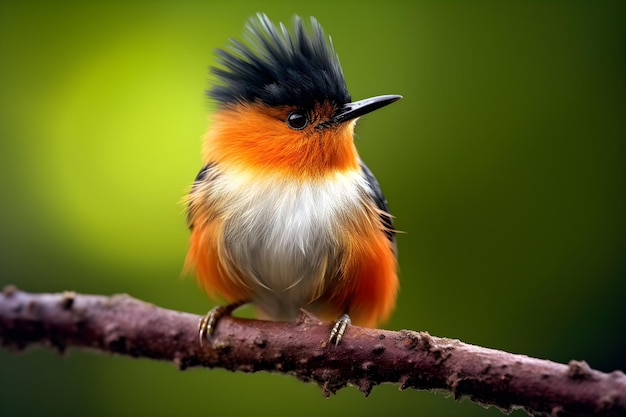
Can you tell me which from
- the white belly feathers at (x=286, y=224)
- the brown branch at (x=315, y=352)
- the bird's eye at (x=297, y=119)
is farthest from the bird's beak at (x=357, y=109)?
the brown branch at (x=315, y=352)

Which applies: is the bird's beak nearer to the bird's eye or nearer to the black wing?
the bird's eye

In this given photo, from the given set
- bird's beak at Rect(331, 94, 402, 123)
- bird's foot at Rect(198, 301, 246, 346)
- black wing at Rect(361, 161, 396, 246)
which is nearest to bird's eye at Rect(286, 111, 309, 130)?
bird's beak at Rect(331, 94, 402, 123)

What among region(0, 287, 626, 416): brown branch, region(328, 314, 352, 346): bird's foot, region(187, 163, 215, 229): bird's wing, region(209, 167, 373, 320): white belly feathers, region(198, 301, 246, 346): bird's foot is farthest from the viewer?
region(187, 163, 215, 229): bird's wing

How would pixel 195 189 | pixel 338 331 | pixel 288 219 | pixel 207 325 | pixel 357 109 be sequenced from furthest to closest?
pixel 195 189 < pixel 357 109 < pixel 288 219 < pixel 207 325 < pixel 338 331

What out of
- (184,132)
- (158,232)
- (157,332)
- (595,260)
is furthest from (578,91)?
(157,332)

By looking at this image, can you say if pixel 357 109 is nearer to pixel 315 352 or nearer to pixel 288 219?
pixel 288 219

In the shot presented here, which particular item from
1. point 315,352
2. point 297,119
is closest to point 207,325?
point 315,352

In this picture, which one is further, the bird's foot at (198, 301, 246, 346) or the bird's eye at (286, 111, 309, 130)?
the bird's eye at (286, 111, 309, 130)
